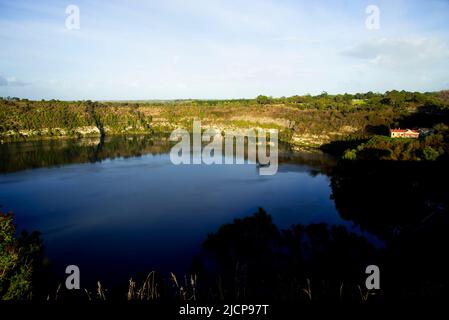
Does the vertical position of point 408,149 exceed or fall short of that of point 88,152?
it exceeds it

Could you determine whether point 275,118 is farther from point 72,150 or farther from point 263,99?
point 72,150

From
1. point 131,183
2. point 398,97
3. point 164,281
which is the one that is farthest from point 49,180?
point 398,97

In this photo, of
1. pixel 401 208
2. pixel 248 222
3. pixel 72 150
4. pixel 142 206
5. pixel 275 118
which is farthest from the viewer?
pixel 275 118

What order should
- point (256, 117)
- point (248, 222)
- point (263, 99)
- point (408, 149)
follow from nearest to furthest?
point (248, 222) → point (408, 149) → point (256, 117) → point (263, 99)

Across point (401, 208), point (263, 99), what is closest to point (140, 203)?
point (401, 208)

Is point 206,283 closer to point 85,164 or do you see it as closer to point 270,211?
point 270,211
